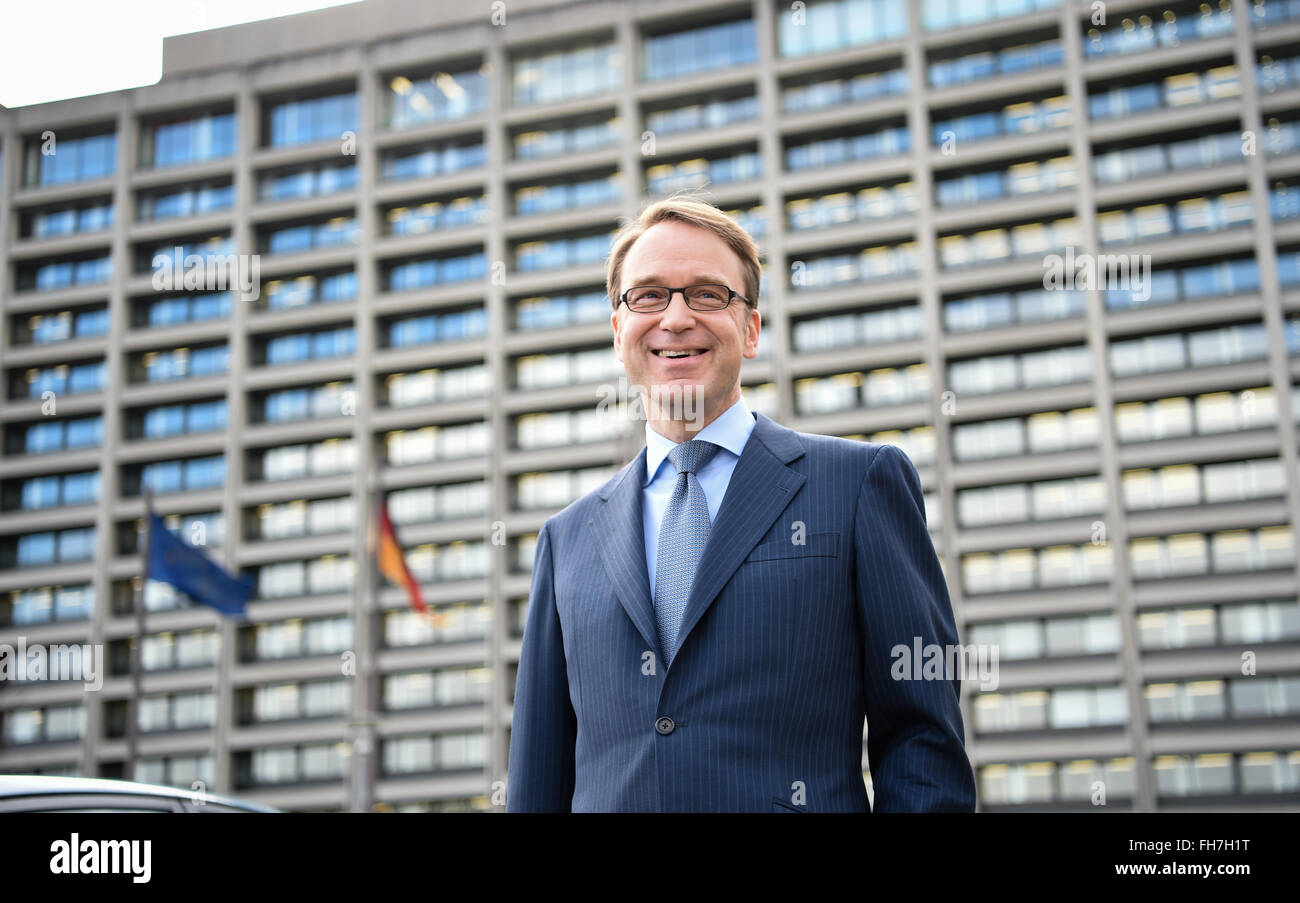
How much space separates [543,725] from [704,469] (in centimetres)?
62

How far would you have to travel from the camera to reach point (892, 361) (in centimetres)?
5319

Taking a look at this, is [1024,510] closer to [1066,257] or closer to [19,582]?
[1066,257]

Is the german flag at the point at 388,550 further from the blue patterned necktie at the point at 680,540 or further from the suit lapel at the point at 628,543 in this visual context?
the blue patterned necktie at the point at 680,540

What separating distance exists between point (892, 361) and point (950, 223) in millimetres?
6745

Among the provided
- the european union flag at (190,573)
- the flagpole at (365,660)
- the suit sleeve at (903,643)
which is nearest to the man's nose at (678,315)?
the suit sleeve at (903,643)

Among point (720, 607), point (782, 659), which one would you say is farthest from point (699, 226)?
point (782, 659)

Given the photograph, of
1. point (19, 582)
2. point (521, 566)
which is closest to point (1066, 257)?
point (521, 566)

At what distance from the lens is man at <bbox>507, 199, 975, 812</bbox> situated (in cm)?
206

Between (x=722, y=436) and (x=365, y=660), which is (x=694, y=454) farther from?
(x=365, y=660)

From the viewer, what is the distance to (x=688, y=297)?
7.88ft

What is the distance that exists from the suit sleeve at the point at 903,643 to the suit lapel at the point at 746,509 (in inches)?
6.0

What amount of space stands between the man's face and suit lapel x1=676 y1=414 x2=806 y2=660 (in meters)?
0.15

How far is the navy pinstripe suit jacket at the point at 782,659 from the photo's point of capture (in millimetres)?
2051
